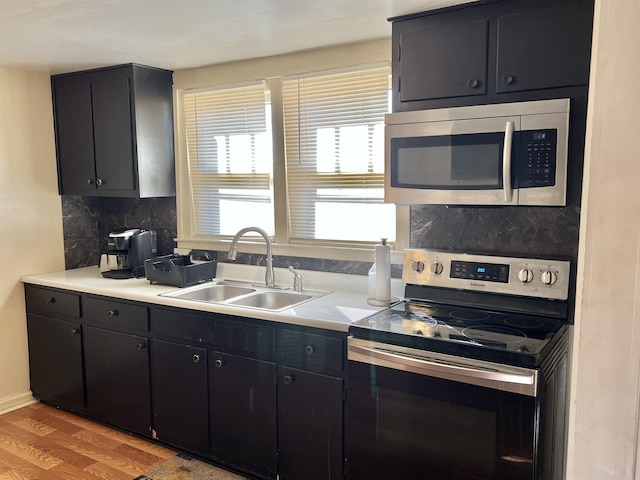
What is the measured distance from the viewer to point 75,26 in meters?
2.47

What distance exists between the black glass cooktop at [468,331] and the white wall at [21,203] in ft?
8.20

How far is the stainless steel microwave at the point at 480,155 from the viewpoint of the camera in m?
1.99

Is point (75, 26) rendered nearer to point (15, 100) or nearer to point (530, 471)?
point (15, 100)

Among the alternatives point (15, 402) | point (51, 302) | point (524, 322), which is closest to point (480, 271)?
point (524, 322)

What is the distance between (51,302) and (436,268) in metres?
2.39

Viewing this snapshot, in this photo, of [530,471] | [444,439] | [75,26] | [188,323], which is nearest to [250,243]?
[188,323]

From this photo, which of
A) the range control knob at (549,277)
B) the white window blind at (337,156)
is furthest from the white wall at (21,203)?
the range control knob at (549,277)

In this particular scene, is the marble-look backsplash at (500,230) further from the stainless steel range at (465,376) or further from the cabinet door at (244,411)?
the cabinet door at (244,411)

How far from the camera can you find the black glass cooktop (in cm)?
182

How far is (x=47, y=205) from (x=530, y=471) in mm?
3344

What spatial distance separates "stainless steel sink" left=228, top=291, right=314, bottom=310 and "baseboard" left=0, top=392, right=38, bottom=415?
5.77 ft

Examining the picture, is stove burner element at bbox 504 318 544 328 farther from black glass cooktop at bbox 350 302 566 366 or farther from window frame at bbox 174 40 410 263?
window frame at bbox 174 40 410 263

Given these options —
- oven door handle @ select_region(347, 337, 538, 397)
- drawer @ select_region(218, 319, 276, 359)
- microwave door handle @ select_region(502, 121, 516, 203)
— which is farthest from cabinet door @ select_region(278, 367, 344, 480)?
A: microwave door handle @ select_region(502, 121, 516, 203)

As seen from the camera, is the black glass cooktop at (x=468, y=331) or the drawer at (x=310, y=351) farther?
the drawer at (x=310, y=351)
